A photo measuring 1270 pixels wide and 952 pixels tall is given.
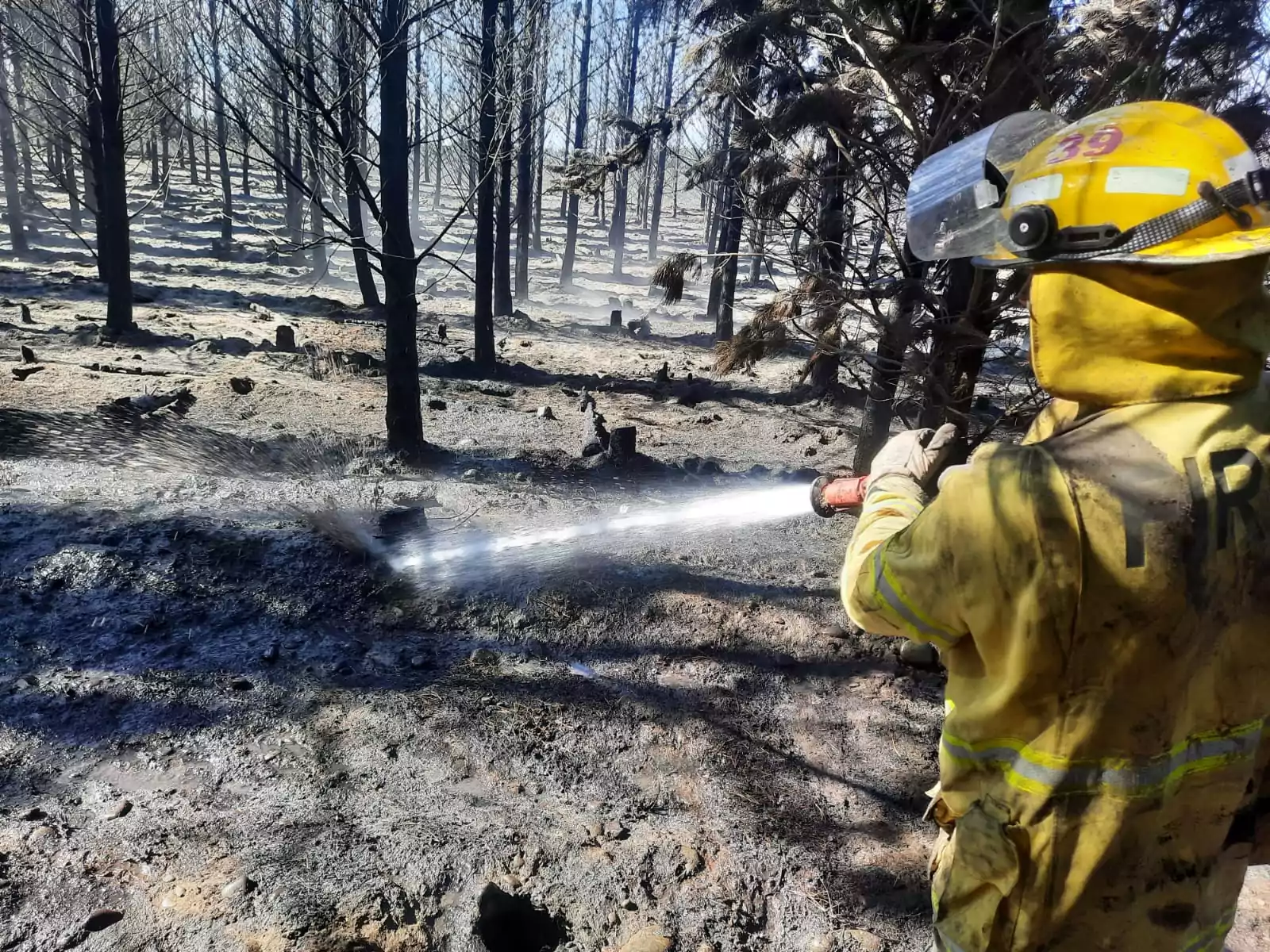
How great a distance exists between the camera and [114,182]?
12930 mm

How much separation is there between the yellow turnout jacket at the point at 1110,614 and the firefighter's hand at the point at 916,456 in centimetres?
40

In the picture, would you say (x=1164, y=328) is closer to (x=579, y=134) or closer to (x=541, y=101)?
(x=541, y=101)

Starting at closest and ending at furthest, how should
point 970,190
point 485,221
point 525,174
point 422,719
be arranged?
point 970,190 < point 422,719 < point 485,221 < point 525,174

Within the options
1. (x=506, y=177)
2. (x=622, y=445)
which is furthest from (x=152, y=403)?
(x=506, y=177)

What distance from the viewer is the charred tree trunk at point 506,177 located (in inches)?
335

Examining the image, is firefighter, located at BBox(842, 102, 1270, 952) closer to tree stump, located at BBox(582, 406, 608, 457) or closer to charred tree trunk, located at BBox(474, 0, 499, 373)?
tree stump, located at BBox(582, 406, 608, 457)

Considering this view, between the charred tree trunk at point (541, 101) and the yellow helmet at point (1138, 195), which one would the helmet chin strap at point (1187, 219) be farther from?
the charred tree trunk at point (541, 101)

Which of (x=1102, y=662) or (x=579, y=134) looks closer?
(x=1102, y=662)

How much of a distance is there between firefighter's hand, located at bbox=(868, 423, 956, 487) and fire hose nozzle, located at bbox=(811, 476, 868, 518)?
186 millimetres

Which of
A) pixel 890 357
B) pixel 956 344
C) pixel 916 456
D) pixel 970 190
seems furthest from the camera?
pixel 890 357

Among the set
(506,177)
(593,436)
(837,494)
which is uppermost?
(506,177)

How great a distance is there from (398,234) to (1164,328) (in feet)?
23.3

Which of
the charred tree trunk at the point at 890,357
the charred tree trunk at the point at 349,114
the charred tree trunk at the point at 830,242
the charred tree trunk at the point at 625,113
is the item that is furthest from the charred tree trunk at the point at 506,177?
the charred tree trunk at the point at 625,113

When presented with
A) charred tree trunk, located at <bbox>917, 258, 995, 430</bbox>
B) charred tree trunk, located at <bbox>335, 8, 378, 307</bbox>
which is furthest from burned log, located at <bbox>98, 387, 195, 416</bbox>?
charred tree trunk, located at <bbox>917, 258, 995, 430</bbox>
